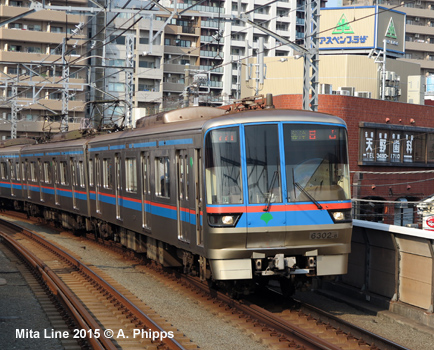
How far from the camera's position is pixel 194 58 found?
242ft

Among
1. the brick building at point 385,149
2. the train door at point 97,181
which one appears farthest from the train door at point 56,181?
the brick building at point 385,149

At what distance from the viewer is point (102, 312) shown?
34.4 ft

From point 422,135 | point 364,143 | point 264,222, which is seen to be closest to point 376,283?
point 264,222

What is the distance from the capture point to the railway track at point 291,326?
8133mm

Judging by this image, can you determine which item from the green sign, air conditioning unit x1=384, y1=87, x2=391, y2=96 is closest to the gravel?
air conditioning unit x1=384, y1=87, x2=391, y2=96

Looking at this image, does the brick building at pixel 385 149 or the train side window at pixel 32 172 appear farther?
the brick building at pixel 385 149

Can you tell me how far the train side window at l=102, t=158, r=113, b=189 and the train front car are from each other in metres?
6.85

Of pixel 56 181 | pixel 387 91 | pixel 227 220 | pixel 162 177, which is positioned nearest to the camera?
pixel 227 220

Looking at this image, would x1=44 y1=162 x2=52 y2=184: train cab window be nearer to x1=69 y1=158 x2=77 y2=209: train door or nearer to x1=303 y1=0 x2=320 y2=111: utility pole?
x1=69 y1=158 x2=77 y2=209: train door

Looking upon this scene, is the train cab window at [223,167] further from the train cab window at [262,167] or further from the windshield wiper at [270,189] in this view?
the windshield wiper at [270,189]

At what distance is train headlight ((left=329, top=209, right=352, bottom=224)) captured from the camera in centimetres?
969

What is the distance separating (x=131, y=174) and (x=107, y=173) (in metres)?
2.41

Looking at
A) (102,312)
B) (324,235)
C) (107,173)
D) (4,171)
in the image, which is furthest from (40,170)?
(324,235)

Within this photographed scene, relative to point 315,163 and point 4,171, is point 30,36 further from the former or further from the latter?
point 315,163
